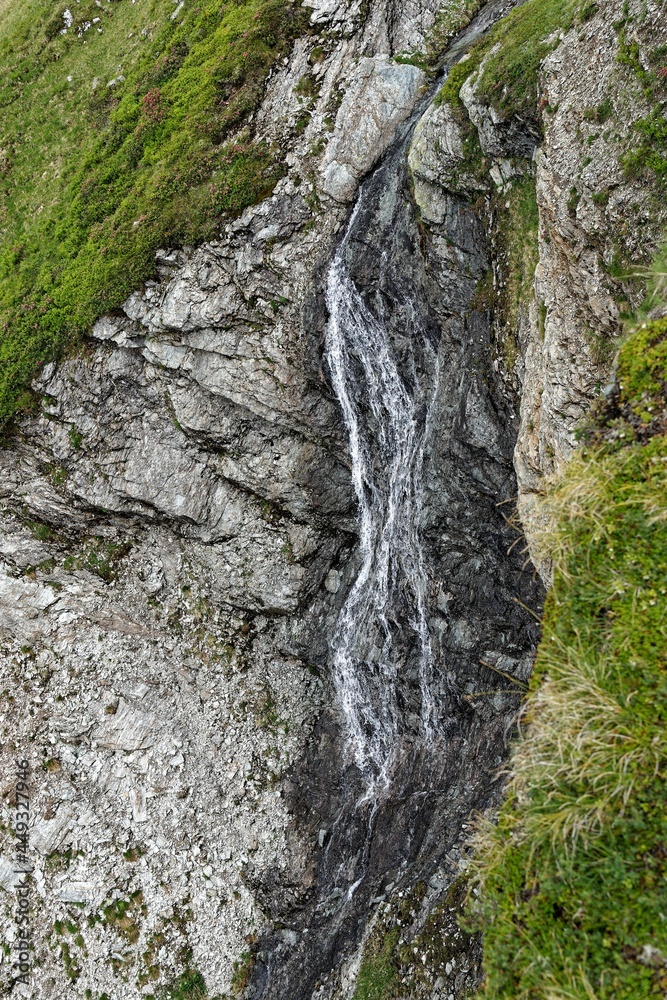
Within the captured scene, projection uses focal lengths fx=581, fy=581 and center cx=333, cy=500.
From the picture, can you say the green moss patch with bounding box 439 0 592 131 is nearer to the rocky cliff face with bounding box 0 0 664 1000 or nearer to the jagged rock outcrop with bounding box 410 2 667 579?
the jagged rock outcrop with bounding box 410 2 667 579

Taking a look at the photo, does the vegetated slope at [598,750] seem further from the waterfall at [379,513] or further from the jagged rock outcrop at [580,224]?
the waterfall at [379,513]

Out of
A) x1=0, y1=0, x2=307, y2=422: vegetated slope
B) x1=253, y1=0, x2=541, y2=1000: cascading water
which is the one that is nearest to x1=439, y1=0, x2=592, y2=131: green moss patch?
x1=253, y1=0, x2=541, y2=1000: cascading water

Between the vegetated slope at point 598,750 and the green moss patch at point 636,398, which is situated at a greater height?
the green moss patch at point 636,398

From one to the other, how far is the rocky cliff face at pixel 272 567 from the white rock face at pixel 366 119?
0.07m

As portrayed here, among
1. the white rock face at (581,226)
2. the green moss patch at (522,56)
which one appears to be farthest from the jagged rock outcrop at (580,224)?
the green moss patch at (522,56)

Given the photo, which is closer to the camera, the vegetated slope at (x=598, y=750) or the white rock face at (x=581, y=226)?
the vegetated slope at (x=598, y=750)

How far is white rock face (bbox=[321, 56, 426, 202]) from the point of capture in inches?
727

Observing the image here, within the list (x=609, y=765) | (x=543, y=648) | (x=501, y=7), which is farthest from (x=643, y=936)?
(x=501, y=7)

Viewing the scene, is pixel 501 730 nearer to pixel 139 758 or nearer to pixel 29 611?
pixel 139 758

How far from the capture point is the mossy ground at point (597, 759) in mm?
6547

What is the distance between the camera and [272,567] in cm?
1941

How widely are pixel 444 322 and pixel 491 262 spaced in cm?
203

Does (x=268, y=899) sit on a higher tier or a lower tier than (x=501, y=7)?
lower

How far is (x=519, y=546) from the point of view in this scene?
16656mm
